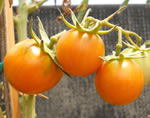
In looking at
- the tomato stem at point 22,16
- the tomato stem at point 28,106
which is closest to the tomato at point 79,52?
the tomato stem at point 28,106

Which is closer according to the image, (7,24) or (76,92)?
(7,24)

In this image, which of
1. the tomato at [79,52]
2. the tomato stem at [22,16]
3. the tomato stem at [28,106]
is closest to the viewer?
the tomato at [79,52]

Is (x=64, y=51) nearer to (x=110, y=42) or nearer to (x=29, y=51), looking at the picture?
(x=29, y=51)

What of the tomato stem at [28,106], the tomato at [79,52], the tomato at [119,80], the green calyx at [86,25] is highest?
the green calyx at [86,25]

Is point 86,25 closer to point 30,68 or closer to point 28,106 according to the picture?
point 30,68

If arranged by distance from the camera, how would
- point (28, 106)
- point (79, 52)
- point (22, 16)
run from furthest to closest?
point (22, 16) < point (28, 106) < point (79, 52)

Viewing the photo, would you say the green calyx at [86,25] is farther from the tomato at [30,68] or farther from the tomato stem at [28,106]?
the tomato stem at [28,106]

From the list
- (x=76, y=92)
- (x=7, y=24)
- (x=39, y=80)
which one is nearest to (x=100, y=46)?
(x=39, y=80)

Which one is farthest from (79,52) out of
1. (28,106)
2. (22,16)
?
(22,16)
